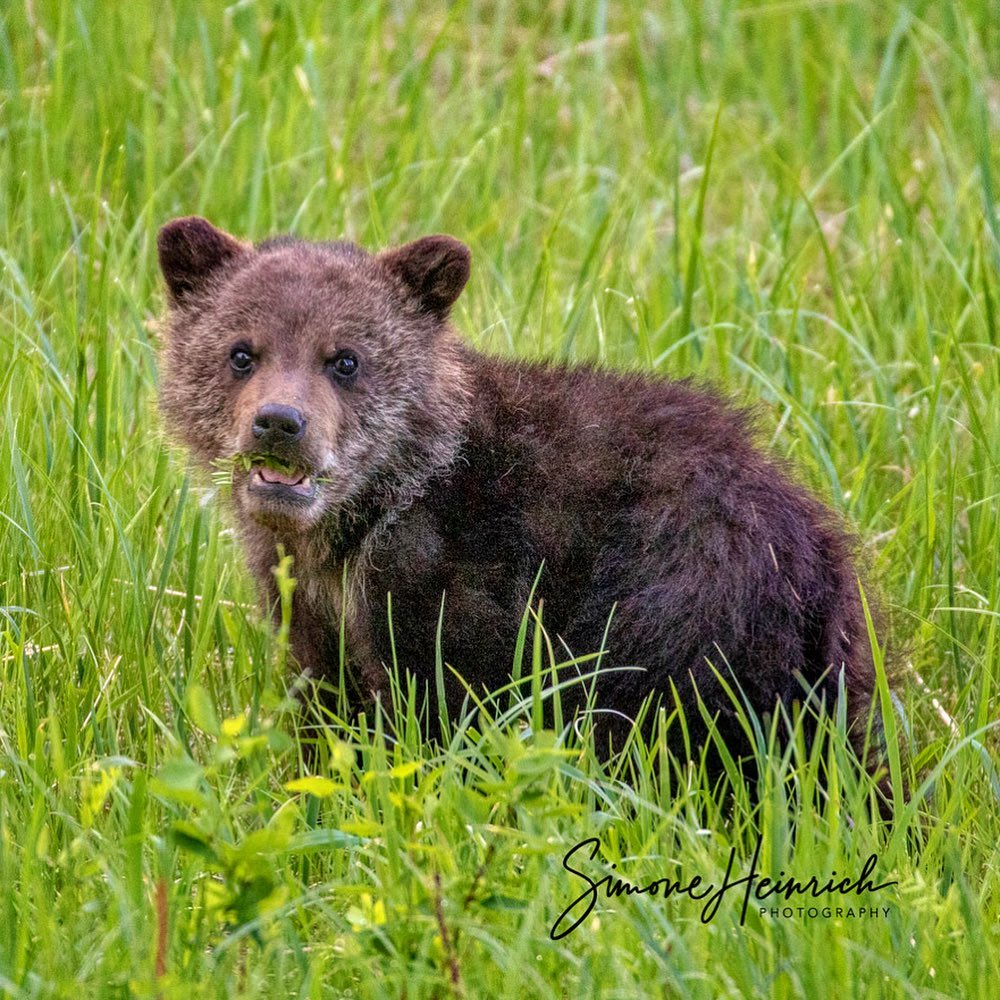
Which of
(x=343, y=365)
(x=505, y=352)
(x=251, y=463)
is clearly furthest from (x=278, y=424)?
(x=505, y=352)

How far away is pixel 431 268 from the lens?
595 centimetres

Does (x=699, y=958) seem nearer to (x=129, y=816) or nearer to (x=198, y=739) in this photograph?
(x=129, y=816)

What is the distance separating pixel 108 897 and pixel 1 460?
223 cm

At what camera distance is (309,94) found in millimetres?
8281

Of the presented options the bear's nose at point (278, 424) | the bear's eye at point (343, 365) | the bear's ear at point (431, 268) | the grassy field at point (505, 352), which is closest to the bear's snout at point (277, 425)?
the bear's nose at point (278, 424)

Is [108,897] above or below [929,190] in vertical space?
below

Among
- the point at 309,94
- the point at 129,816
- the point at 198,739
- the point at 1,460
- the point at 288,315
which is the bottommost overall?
the point at 198,739

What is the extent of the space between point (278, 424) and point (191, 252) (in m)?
1.17

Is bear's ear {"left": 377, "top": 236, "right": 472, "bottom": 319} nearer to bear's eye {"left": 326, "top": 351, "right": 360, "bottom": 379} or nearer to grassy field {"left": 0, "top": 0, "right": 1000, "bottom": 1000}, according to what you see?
bear's eye {"left": 326, "top": 351, "right": 360, "bottom": 379}

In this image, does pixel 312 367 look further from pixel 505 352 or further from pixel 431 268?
pixel 505 352

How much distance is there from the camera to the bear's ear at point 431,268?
5914 mm

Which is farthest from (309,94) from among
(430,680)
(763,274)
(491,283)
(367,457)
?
(430,680)
